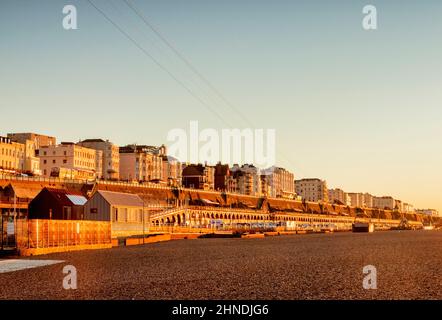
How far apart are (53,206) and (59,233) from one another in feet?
82.7

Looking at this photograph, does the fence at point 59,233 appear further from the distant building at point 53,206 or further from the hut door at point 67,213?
the hut door at point 67,213

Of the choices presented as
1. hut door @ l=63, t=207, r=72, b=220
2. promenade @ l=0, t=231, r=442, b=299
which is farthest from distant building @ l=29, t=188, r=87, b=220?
promenade @ l=0, t=231, r=442, b=299

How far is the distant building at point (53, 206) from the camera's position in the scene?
76.9m

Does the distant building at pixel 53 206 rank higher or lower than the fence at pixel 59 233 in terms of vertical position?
higher

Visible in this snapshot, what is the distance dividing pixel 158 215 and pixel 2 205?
31.9 m

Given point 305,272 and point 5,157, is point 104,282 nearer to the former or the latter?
point 305,272

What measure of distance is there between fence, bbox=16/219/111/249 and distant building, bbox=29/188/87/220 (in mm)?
15985

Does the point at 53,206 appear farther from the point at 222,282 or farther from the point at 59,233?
the point at 222,282

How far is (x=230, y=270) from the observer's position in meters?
34.1

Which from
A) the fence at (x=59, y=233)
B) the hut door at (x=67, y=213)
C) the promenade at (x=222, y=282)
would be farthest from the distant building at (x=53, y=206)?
the promenade at (x=222, y=282)

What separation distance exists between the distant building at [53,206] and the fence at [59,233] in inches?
629

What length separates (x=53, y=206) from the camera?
77438mm
